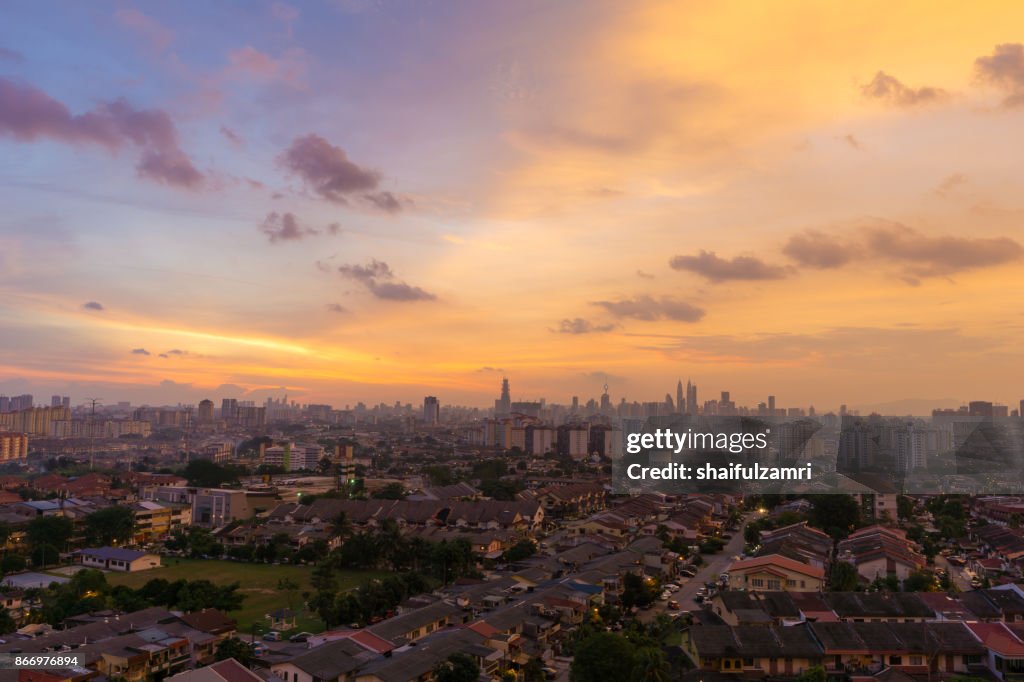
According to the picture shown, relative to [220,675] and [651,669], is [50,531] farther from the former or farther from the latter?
[651,669]

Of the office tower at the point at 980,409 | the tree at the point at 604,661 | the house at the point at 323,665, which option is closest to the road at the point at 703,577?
the tree at the point at 604,661

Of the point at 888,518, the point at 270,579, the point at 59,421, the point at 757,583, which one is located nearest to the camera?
the point at 757,583

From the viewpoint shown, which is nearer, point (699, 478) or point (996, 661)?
point (996, 661)

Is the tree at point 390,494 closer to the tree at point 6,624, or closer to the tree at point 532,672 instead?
the tree at point 6,624

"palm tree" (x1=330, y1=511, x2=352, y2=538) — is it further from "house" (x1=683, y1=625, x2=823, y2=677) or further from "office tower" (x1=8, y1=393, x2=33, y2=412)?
"office tower" (x1=8, y1=393, x2=33, y2=412)

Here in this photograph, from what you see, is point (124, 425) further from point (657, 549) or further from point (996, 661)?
point (996, 661)

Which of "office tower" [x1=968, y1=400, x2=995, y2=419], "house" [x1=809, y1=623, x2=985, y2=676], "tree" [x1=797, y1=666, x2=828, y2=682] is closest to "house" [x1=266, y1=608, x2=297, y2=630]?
"tree" [x1=797, y1=666, x2=828, y2=682]

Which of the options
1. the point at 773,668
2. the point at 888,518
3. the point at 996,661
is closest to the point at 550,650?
the point at 773,668
